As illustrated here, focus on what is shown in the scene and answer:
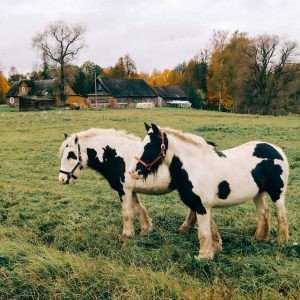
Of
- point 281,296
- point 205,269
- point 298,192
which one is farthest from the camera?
point 298,192

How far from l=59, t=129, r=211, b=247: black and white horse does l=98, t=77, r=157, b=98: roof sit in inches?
2397

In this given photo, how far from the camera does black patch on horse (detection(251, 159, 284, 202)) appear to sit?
6484 millimetres

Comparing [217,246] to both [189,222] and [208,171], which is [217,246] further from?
[208,171]

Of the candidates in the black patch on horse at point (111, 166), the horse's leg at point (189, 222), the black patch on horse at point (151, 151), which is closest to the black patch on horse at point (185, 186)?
the black patch on horse at point (151, 151)

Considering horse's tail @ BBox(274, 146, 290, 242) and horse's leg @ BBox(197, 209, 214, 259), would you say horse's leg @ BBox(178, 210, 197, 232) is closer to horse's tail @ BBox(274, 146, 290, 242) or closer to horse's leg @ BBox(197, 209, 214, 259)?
horse's leg @ BBox(197, 209, 214, 259)

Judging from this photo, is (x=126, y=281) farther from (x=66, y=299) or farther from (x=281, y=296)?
(x=281, y=296)

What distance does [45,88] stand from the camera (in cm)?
6856

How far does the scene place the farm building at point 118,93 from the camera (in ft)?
223

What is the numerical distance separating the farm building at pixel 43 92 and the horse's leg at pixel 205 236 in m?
61.9

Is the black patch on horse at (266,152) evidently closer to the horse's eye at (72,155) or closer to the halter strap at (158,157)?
the halter strap at (158,157)

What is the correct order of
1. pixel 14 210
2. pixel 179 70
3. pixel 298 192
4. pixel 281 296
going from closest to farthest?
pixel 281 296
pixel 14 210
pixel 298 192
pixel 179 70

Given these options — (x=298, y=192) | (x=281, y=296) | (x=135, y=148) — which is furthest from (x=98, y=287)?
(x=298, y=192)

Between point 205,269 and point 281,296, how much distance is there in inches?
48.0

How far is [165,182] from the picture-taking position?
6859 mm
